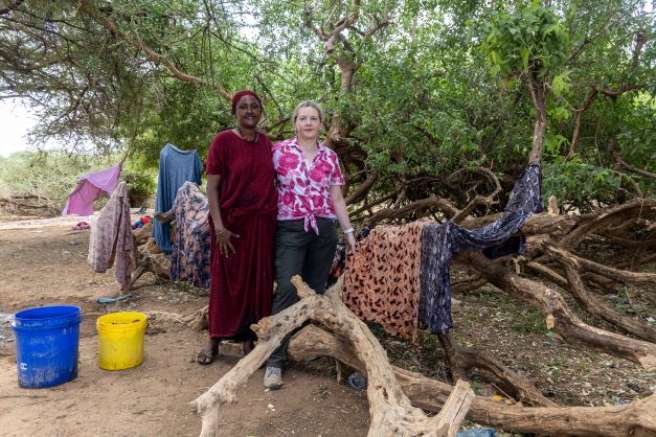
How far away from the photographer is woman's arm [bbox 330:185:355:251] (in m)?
2.88

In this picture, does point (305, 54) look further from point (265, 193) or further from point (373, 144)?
point (265, 193)

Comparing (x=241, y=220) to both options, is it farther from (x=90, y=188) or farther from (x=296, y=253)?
(x=90, y=188)

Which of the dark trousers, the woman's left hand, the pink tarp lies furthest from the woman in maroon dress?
the pink tarp

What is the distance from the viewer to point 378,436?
5.66 feet

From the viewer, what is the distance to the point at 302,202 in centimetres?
273

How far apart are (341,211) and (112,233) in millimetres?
2855

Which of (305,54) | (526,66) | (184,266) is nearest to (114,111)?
(305,54)

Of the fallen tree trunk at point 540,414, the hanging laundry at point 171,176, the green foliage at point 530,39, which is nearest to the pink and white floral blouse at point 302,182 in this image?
the fallen tree trunk at point 540,414

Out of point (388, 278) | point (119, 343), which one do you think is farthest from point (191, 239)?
point (388, 278)

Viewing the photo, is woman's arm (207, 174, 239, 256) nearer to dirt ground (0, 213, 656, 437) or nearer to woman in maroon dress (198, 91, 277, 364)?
woman in maroon dress (198, 91, 277, 364)

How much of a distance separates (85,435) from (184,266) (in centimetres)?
194

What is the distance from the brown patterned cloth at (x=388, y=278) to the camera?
9.57 ft

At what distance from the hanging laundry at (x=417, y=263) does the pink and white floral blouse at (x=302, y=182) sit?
20.3 inches

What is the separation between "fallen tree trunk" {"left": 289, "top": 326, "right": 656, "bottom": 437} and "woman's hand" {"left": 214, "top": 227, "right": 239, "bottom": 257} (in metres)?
0.83
